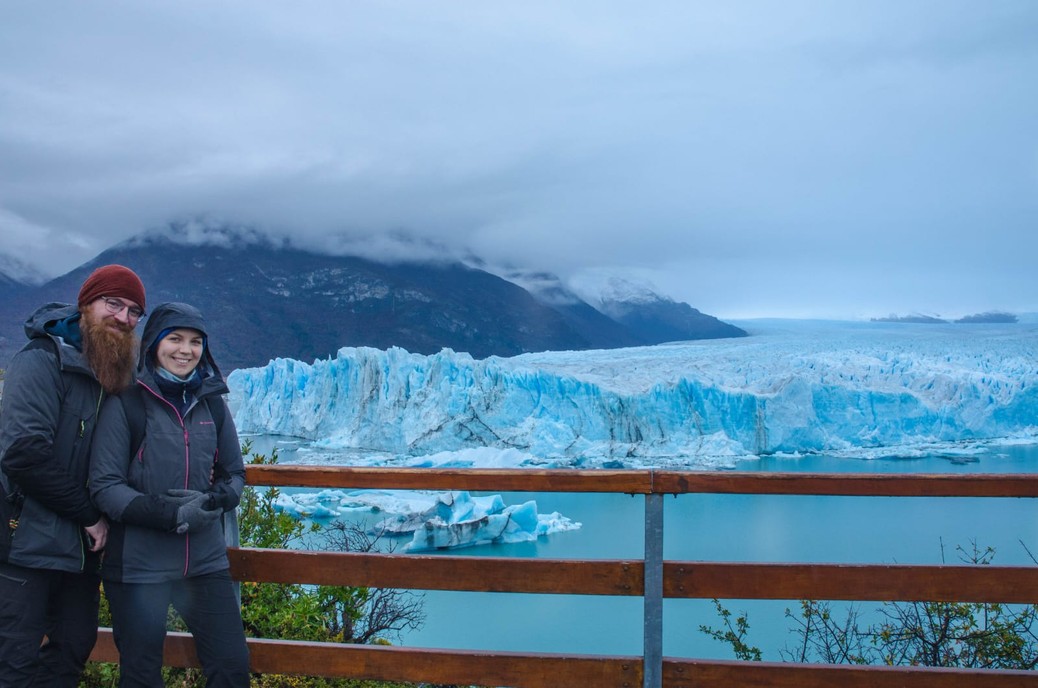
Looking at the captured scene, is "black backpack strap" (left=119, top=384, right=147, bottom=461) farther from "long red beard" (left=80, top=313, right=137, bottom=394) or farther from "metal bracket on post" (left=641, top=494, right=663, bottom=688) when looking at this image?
"metal bracket on post" (left=641, top=494, right=663, bottom=688)

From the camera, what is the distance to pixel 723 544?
1451 centimetres

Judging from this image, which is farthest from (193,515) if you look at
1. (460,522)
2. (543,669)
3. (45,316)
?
(460,522)

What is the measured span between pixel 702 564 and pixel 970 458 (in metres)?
20.9

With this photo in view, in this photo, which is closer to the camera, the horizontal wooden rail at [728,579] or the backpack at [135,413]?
the backpack at [135,413]

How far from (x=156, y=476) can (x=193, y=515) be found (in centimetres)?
13

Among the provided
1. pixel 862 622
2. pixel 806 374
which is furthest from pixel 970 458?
pixel 862 622

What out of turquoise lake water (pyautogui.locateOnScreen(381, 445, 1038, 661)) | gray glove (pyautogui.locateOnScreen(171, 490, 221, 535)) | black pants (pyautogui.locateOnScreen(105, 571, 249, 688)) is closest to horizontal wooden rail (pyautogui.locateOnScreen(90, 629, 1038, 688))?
black pants (pyautogui.locateOnScreen(105, 571, 249, 688))

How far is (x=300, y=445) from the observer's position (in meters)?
21.8

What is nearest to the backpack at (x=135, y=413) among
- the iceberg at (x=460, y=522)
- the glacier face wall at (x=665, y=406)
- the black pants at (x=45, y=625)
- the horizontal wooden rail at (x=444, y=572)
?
the black pants at (x=45, y=625)

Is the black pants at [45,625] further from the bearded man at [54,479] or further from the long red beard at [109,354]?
the long red beard at [109,354]

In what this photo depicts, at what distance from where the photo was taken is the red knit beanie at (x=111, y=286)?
76.7 inches

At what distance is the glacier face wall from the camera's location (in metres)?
18.8

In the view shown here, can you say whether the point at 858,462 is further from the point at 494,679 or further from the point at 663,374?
the point at 494,679

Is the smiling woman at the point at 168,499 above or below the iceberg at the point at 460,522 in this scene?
above
